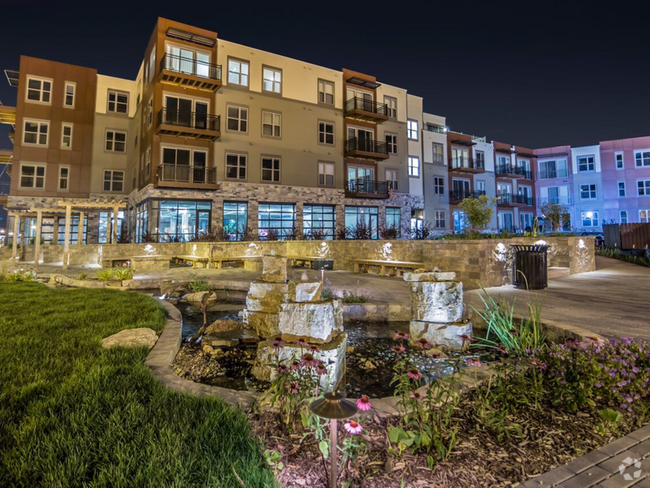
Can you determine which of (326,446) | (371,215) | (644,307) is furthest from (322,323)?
(371,215)

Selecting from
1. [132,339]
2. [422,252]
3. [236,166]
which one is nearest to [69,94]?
[236,166]

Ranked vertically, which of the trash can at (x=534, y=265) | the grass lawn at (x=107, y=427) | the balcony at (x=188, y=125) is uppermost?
the balcony at (x=188, y=125)

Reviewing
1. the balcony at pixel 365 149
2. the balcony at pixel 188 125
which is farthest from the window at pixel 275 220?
Result: the balcony at pixel 365 149

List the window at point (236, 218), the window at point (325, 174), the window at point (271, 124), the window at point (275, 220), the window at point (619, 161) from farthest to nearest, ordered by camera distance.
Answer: the window at point (619, 161), the window at point (325, 174), the window at point (271, 124), the window at point (275, 220), the window at point (236, 218)

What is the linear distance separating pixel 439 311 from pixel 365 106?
25447 millimetres

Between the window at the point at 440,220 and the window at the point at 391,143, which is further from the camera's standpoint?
the window at the point at 440,220

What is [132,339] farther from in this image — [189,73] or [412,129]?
[412,129]

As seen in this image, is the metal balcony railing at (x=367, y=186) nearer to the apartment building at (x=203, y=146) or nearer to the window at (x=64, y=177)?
the apartment building at (x=203, y=146)

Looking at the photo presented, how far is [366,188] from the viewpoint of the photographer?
26.6 metres

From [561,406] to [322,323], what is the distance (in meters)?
2.11

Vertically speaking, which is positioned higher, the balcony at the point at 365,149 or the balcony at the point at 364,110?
the balcony at the point at 364,110

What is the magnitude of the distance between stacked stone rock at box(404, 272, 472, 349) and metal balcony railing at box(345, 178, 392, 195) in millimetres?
21715

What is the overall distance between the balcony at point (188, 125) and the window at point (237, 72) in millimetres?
3266

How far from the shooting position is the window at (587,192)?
34625 millimetres
